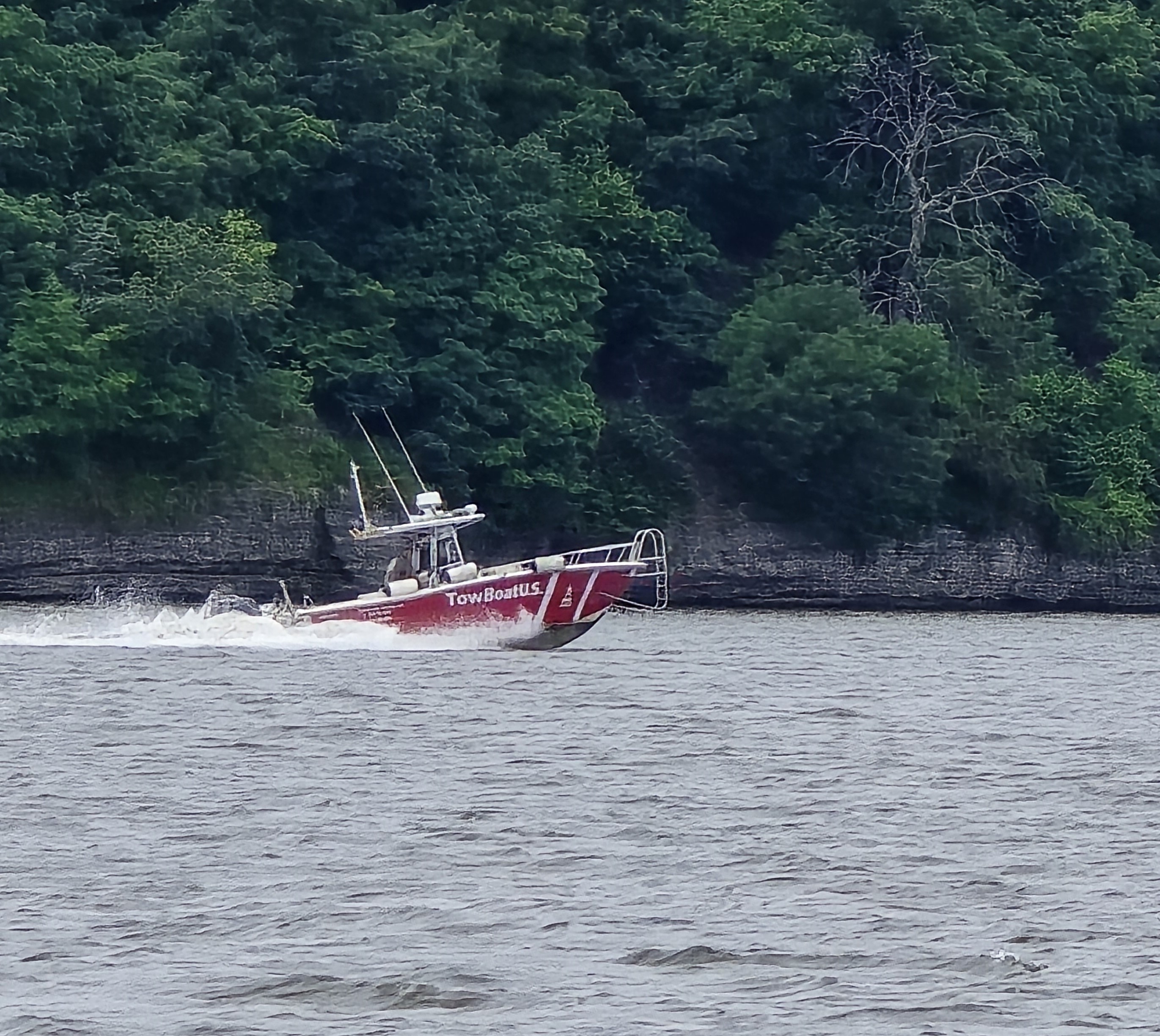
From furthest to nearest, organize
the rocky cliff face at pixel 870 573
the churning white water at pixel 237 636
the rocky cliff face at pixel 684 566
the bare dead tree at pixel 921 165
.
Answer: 1. the bare dead tree at pixel 921 165
2. the rocky cliff face at pixel 870 573
3. the rocky cliff face at pixel 684 566
4. the churning white water at pixel 237 636

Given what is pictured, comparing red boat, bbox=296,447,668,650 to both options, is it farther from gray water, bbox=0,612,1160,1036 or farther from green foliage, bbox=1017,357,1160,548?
green foliage, bbox=1017,357,1160,548

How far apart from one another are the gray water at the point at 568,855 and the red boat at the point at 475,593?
2333 millimetres

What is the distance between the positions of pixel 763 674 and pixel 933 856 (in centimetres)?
1672

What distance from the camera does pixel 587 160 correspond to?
59.2 m

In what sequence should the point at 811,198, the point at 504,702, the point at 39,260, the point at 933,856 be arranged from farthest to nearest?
the point at 811,198 < the point at 39,260 < the point at 504,702 < the point at 933,856

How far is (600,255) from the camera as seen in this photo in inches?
2301

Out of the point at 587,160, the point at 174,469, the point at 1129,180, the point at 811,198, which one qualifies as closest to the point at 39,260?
the point at 174,469

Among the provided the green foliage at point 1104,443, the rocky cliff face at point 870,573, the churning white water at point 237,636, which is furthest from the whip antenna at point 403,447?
the green foliage at point 1104,443

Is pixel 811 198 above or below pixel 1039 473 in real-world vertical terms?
above

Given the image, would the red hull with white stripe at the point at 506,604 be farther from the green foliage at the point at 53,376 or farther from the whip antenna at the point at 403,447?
the green foliage at the point at 53,376

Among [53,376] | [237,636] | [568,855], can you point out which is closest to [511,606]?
[237,636]

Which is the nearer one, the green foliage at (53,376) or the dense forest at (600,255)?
the green foliage at (53,376)

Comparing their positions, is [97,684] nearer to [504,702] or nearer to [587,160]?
[504,702]

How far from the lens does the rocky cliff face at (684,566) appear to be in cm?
5159
